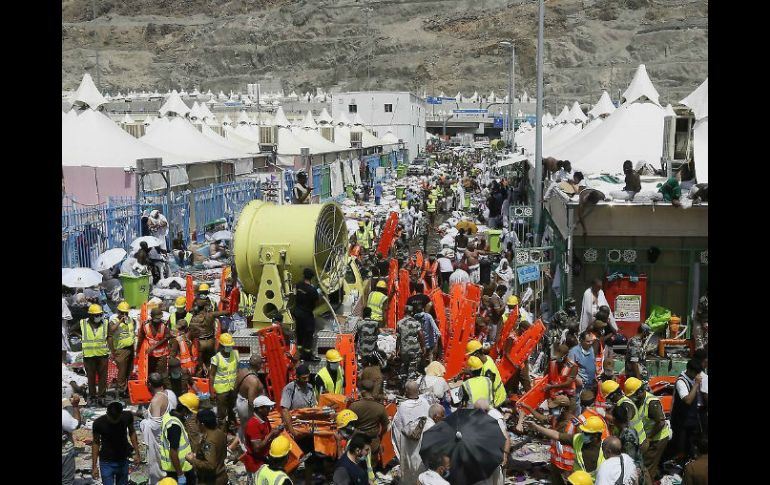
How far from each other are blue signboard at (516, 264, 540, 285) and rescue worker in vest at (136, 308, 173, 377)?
5.15 m

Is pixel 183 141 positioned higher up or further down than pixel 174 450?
higher up

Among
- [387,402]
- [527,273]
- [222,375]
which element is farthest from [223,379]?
[527,273]

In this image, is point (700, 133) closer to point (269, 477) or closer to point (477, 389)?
point (477, 389)

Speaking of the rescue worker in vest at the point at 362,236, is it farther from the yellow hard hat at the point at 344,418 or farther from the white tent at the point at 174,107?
the white tent at the point at 174,107

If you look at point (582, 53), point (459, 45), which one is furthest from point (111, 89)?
point (582, 53)

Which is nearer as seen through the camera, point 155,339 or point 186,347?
point 186,347

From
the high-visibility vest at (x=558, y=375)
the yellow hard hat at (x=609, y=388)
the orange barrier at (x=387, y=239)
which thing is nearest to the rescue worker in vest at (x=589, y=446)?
the yellow hard hat at (x=609, y=388)

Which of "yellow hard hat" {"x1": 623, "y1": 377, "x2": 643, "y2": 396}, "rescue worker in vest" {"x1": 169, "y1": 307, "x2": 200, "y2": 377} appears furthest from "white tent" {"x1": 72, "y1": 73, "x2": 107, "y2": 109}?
"yellow hard hat" {"x1": 623, "y1": 377, "x2": 643, "y2": 396}

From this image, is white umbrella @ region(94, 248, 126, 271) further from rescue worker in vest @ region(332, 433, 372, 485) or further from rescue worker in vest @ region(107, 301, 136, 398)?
rescue worker in vest @ region(332, 433, 372, 485)

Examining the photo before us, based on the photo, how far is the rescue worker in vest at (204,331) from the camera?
971cm

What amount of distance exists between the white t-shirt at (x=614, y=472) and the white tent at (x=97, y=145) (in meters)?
18.1

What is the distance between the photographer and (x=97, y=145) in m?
22.0

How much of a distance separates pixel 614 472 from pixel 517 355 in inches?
157
